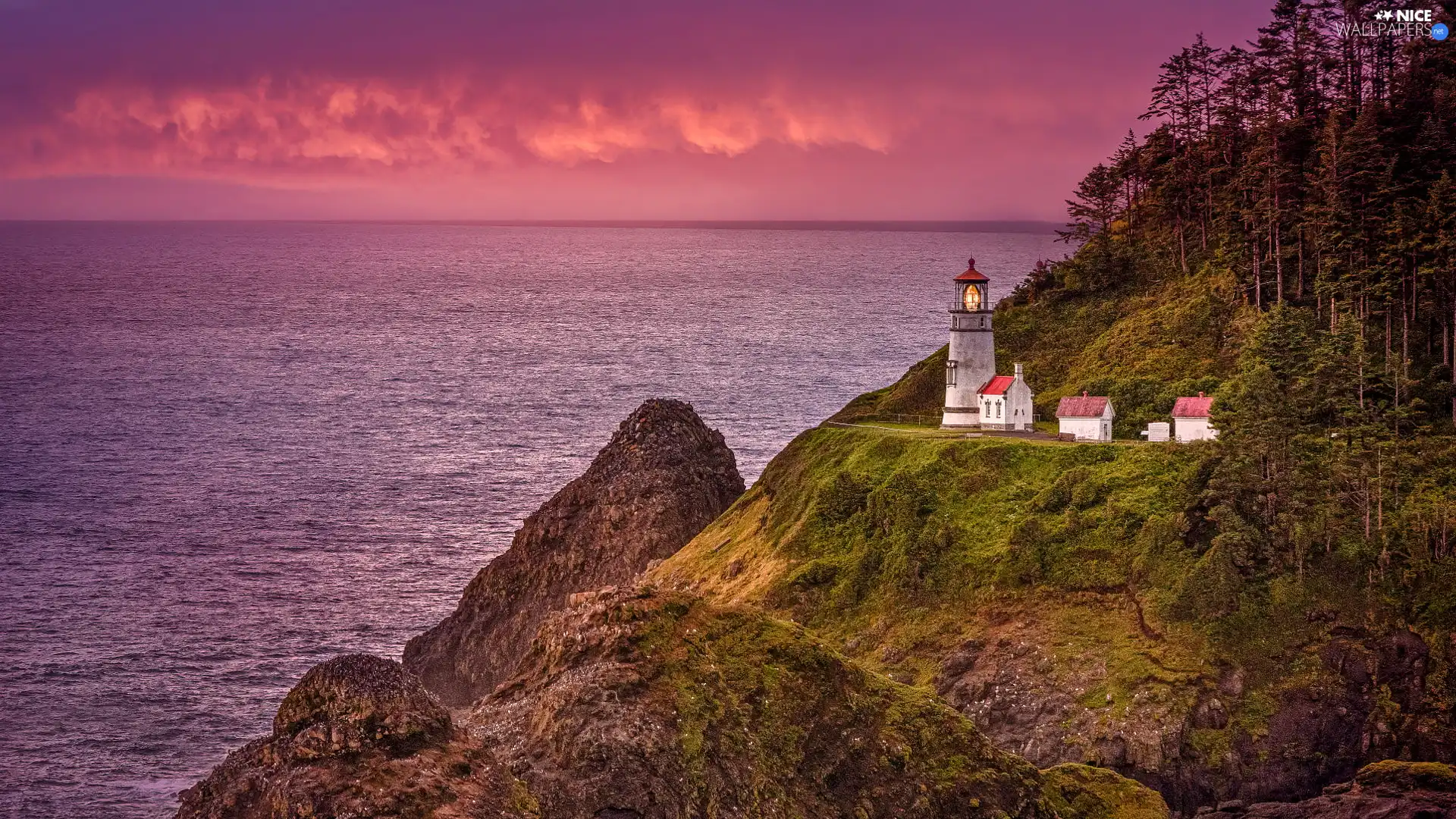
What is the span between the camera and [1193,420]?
102 meters

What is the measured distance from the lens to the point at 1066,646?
88688mm

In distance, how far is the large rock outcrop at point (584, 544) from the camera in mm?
112438

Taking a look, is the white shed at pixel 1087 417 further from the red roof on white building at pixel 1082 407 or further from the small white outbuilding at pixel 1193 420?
the small white outbuilding at pixel 1193 420

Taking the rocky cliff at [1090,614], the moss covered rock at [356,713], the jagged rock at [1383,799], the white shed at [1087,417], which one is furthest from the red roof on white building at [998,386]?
the moss covered rock at [356,713]

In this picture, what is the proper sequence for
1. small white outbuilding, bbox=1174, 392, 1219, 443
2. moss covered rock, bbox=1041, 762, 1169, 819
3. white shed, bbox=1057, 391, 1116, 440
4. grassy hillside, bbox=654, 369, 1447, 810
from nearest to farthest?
1. moss covered rock, bbox=1041, 762, 1169, 819
2. grassy hillside, bbox=654, 369, 1447, 810
3. small white outbuilding, bbox=1174, 392, 1219, 443
4. white shed, bbox=1057, 391, 1116, 440

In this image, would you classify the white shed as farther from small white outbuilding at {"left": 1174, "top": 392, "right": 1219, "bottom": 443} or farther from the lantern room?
the lantern room

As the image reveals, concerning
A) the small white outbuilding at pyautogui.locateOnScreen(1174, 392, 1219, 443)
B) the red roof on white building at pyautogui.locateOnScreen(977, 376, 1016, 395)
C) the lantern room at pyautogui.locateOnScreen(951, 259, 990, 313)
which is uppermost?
the lantern room at pyautogui.locateOnScreen(951, 259, 990, 313)

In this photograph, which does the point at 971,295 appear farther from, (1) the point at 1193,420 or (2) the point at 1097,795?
(2) the point at 1097,795

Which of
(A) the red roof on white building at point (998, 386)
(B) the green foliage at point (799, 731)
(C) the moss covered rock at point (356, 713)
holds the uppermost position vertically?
(A) the red roof on white building at point (998, 386)

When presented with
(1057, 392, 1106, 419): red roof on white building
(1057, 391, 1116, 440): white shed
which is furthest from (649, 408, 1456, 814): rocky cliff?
(1057, 392, 1106, 419): red roof on white building

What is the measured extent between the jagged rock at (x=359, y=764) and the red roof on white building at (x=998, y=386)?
195ft

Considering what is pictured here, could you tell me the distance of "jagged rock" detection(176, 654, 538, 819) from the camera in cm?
5441

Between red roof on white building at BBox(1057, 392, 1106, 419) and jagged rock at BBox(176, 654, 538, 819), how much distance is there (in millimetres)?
55513

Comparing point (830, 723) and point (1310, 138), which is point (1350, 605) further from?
point (1310, 138)
